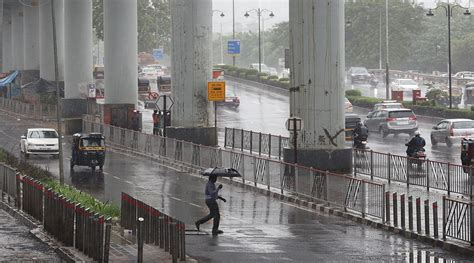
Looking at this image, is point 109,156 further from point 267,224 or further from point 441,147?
point 267,224

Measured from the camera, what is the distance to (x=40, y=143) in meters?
59.9

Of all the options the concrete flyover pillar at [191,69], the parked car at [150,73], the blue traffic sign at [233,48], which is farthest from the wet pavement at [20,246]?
the blue traffic sign at [233,48]

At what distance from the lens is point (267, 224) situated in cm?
3388

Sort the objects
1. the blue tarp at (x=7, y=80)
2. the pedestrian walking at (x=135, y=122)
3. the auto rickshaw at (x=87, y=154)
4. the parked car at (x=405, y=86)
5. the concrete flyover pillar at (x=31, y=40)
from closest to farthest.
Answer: the auto rickshaw at (x=87, y=154) < the pedestrian walking at (x=135, y=122) < the parked car at (x=405, y=86) < the blue tarp at (x=7, y=80) < the concrete flyover pillar at (x=31, y=40)

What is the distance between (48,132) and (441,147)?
19848 millimetres

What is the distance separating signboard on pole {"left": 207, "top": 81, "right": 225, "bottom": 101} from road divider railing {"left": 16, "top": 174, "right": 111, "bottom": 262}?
2691 centimetres

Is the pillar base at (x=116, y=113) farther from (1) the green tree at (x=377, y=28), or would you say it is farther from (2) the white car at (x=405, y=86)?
(1) the green tree at (x=377, y=28)

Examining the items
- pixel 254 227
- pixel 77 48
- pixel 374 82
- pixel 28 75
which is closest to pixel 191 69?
pixel 254 227

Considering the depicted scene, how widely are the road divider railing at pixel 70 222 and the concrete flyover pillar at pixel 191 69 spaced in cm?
2776

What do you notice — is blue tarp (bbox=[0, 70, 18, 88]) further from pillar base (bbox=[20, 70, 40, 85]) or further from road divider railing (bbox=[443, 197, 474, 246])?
road divider railing (bbox=[443, 197, 474, 246])

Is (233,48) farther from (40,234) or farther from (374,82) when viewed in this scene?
(40,234)

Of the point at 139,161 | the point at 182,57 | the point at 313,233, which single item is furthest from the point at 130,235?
the point at 182,57

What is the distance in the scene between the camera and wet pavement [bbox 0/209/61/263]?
26094mm

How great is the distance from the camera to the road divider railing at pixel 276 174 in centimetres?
3519
